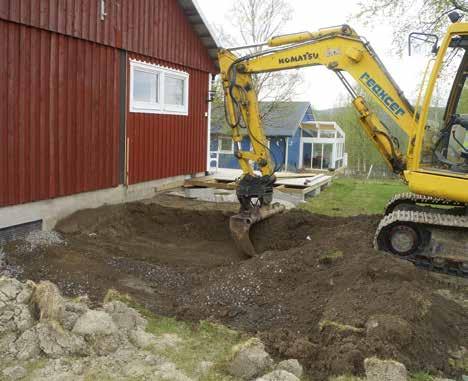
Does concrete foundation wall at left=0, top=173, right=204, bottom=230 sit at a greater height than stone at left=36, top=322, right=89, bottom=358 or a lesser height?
greater

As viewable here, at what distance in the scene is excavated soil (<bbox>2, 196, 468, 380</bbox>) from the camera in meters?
4.57

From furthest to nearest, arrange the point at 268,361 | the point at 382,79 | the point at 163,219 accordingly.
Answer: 1. the point at 163,219
2. the point at 382,79
3. the point at 268,361

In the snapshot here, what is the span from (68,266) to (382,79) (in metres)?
4.96

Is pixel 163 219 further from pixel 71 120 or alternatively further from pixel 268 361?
pixel 268 361

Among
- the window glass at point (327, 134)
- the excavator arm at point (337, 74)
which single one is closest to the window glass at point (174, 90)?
the excavator arm at point (337, 74)

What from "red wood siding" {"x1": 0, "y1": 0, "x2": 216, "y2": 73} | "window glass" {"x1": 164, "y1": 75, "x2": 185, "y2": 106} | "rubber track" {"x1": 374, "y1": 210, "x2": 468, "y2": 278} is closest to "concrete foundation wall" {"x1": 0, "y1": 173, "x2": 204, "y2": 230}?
"window glass" {"x1": 164, "y1": 75, "x2": 185, "y2": 106}

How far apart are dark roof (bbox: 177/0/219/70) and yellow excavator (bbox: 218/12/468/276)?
13.6ft

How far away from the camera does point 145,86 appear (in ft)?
37.1

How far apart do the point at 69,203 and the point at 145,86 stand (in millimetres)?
3470

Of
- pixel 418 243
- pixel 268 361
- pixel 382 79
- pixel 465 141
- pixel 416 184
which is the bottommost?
pixel 268 361

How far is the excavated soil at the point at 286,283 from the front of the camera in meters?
4.57

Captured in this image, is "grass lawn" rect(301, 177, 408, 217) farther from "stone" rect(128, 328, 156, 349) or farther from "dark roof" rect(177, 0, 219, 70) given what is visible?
"stone" rect(128, 328, 156, 349)

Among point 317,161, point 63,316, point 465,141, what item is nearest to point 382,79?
point 465,141

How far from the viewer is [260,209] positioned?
833cm
